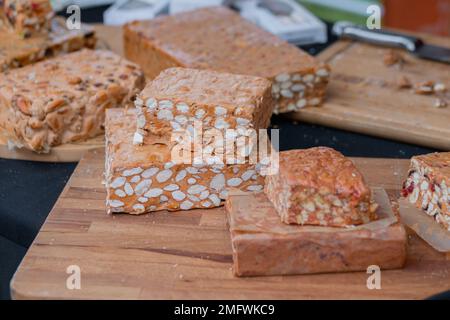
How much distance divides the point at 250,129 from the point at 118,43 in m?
1.63

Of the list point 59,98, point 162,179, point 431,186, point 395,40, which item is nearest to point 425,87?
point 395,40

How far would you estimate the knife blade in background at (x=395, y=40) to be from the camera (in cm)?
360

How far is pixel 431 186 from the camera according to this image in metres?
2.36

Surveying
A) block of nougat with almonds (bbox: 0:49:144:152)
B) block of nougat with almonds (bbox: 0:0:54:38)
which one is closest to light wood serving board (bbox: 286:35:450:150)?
block of nougat with almonds (bbox: 0:49:144:152)

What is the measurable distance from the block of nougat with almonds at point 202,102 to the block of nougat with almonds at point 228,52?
0.54 metres

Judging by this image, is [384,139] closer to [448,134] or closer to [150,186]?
[448,134]

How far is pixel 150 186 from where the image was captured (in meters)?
2.45

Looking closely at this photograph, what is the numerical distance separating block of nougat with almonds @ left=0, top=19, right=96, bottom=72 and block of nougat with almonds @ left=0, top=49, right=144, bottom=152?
19 cm

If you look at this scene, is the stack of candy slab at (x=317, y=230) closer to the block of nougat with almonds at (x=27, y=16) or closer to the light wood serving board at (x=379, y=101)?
the light wood serving board at (x=379, y=101)

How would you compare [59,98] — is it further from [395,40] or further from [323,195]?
[395,40]

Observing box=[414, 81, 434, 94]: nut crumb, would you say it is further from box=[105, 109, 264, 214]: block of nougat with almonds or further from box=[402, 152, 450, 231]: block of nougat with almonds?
box=[105, 109, 264, 214]: block of nougat with almonds
